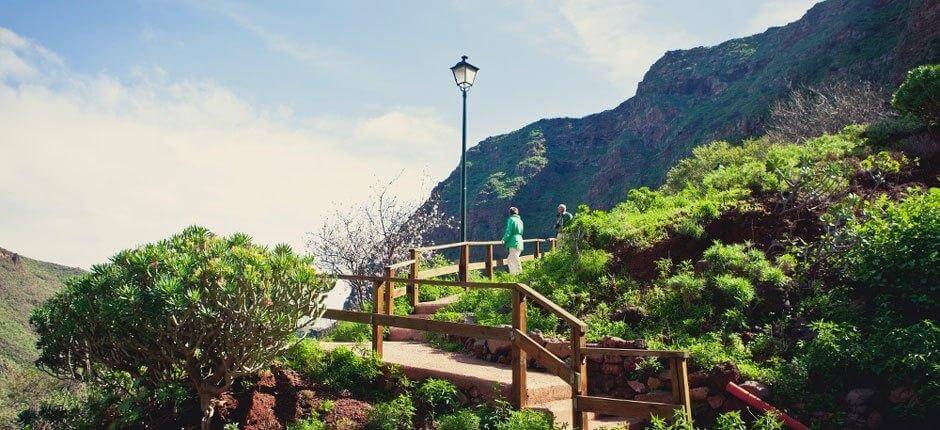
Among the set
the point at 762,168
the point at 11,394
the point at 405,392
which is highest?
the point at 762,168

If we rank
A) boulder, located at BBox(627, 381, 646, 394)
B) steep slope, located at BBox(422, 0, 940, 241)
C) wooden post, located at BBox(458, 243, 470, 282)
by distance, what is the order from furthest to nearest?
steep slope, located at BBox(422, 0, 940, 241) < wooden post, located at BBox(458, 243, 470, 282) < boulder, located at BBox(627, 381, 646, 394)

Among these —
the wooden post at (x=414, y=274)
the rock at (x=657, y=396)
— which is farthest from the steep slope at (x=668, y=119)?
the rock at (x=657, y=396)

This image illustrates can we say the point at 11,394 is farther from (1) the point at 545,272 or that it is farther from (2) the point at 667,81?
(2) the point at 667,81

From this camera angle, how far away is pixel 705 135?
59969mm

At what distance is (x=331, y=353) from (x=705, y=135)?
57.5m

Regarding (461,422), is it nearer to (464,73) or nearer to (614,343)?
(614,343)

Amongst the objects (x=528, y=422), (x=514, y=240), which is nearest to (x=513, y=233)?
(x=514, y=240)

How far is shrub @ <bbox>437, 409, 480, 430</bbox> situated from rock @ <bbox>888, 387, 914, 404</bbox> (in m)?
4.17

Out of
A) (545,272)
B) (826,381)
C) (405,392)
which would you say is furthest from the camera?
(545,272)

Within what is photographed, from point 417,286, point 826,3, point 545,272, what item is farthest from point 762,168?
point 826,3

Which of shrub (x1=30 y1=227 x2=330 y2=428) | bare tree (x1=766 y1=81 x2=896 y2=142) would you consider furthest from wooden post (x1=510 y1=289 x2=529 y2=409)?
bare tree (x1=766 y1=81 x2=896 y2=142)

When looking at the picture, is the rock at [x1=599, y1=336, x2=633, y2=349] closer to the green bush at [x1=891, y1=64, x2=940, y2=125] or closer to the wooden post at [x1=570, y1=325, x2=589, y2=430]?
the wooden post at [x1=570, y1=325, x2=589, y2=430]

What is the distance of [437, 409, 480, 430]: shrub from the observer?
6.66 meters

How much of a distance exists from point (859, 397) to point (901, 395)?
1.21 ft
